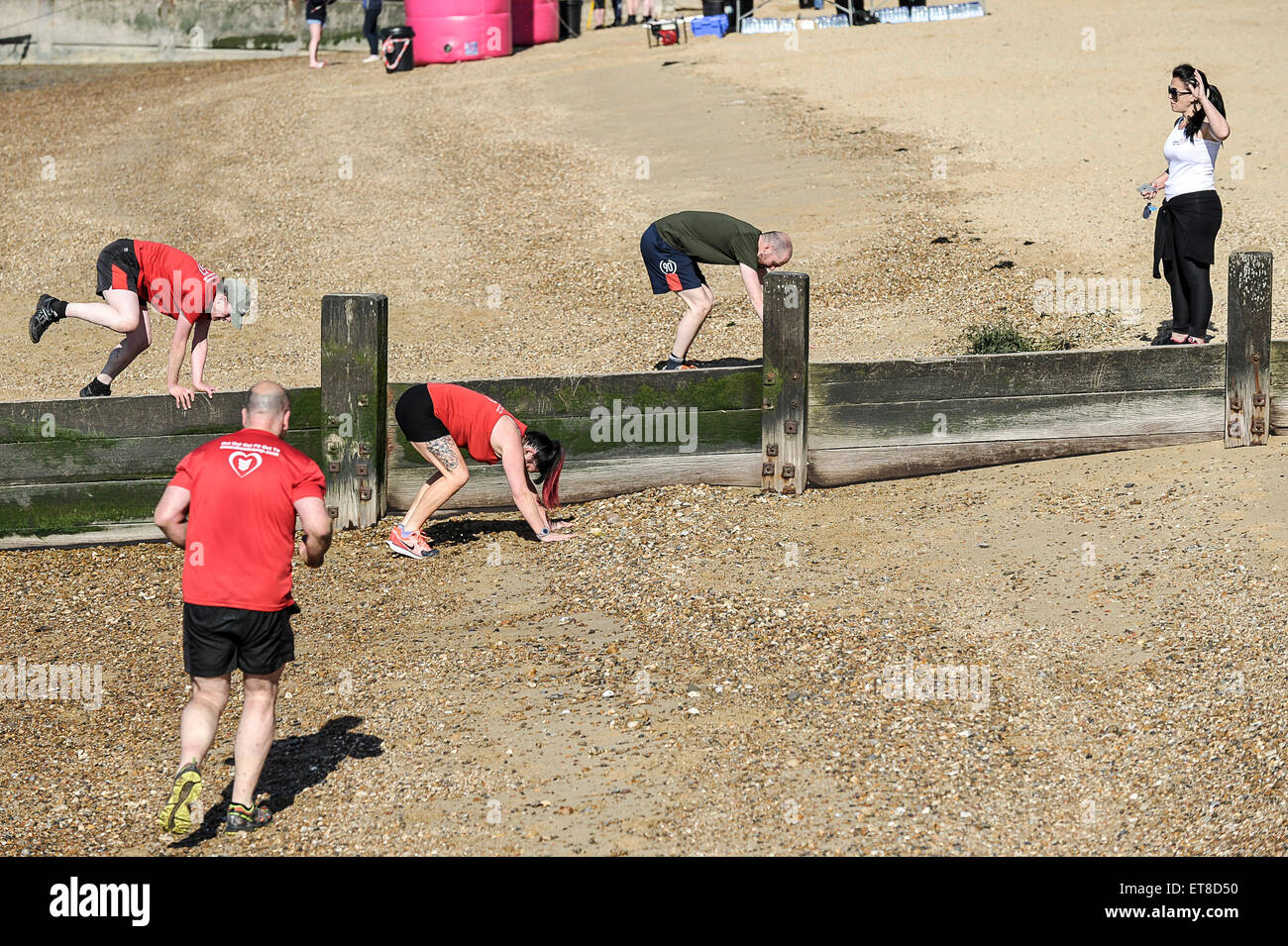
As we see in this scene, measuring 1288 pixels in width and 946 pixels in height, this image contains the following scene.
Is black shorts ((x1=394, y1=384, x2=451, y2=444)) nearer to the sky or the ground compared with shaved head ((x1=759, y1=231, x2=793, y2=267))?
nearer to the ground

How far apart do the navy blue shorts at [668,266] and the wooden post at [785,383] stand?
1605 millimetres

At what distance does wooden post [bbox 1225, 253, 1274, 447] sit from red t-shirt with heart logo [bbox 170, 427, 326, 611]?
19.6 ft

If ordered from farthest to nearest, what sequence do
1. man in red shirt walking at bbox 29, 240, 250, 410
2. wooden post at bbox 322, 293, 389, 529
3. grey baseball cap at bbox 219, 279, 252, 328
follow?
grey baseball cap at bbox 219, 279, 252, 328 < man in red shirt walking at bbox 29, 240, 250, 410 < wooden post at bbox 322, 293, 389, 529

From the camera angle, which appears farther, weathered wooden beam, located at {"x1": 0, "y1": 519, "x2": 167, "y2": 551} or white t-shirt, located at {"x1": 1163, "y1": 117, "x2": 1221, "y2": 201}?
white t-shirt, located at {"x1": 1163, "y1": 117, "x2": 1221, "y2": 201}

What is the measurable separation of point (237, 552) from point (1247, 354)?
6362 mm

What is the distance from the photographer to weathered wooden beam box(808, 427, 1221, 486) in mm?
9156

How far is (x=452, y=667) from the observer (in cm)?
707

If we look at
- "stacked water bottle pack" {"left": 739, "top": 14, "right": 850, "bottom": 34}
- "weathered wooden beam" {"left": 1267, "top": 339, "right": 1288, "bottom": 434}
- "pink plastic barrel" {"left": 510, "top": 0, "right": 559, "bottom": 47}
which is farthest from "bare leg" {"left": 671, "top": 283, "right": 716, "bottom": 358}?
"pink plastic barrel" {"left": 510, "top": 0, "right": 559, "bottom": 47}

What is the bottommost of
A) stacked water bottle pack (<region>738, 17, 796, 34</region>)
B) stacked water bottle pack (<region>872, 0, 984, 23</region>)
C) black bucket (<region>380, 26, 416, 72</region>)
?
black bucket (<region>380, 26, 416, 72</region>)

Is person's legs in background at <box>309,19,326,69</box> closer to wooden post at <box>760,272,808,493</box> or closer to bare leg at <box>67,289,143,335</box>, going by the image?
bare leg at <box>67,289,143,335</box>

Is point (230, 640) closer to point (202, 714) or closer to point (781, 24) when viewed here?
point (202, 714)

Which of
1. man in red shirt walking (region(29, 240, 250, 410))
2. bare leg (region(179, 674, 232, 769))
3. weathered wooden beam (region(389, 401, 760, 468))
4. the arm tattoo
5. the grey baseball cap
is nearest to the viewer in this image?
bare leg (region(179, 674, 232, 769))

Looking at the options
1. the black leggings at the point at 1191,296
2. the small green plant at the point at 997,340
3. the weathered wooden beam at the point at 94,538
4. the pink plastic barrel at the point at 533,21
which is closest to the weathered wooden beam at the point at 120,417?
the weathered wooden beam at the point at 94,538

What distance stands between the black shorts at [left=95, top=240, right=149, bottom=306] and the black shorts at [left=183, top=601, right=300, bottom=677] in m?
4.57
